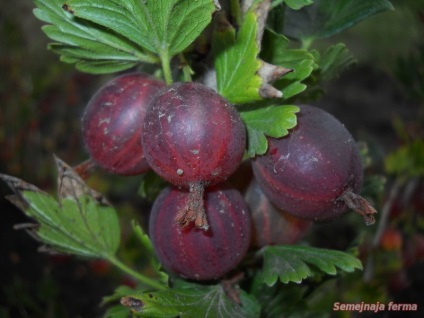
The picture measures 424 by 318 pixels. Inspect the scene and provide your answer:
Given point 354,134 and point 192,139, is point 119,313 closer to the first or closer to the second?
point 192,139

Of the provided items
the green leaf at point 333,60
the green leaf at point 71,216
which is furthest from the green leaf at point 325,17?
the green leaf at point 71,216

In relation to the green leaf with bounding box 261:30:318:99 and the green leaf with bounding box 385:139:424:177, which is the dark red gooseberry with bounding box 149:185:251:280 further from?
the green leaf with bounding box 385:139:424:177

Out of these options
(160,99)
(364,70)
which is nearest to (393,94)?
(364,70)

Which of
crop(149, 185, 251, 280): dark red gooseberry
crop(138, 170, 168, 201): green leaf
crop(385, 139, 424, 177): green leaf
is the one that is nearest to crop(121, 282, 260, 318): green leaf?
crop(149, 185, 251, 280): dark red gooseberry

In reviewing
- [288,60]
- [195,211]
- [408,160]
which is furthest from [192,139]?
[408,160]

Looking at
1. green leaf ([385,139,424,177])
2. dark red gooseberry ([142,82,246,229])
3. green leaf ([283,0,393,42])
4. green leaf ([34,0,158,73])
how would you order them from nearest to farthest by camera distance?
dark red gooseberry ([142,82,246,229])
green leaf ([34,0,158,73])
green leaf ([283,0,393,42])
green leaf ([385,139,424,177])

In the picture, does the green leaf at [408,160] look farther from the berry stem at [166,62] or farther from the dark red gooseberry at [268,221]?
the berry stem at [166,62]
